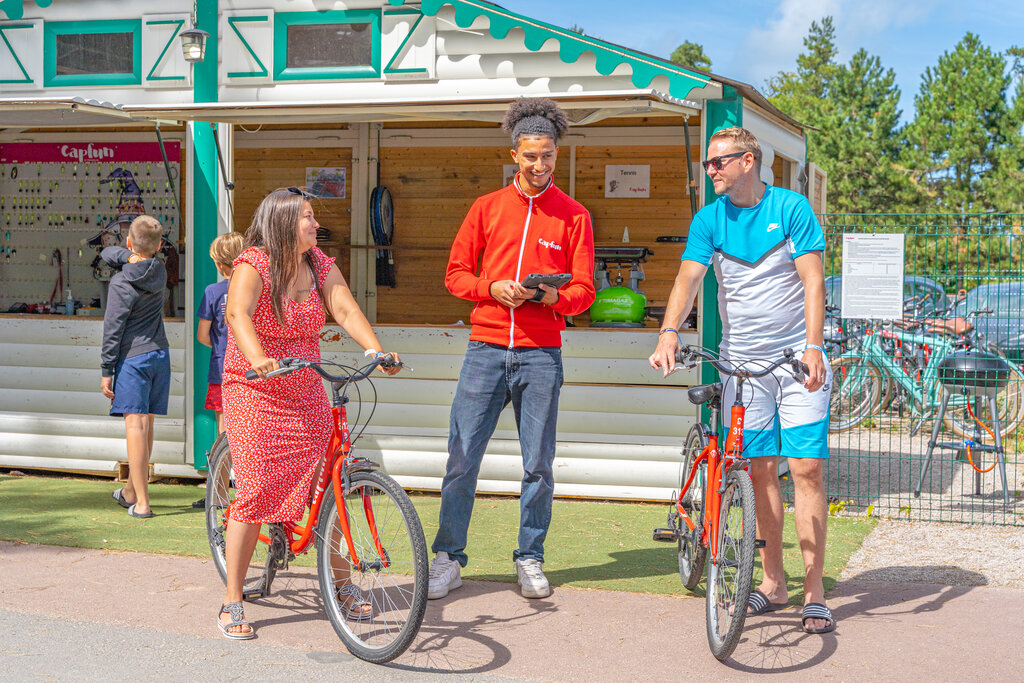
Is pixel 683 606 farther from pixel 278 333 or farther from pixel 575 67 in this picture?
pixel 575 67

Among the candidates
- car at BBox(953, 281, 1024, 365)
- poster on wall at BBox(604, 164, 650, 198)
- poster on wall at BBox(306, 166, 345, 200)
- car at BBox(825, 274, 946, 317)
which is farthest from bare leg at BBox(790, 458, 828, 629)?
poster on wall at BBox(306, 166, 345, 200)

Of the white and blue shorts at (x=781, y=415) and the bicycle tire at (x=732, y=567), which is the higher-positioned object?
the white and blue shorts at (x=781, y=415)

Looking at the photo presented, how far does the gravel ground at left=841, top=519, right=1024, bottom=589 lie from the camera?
5.59 meters

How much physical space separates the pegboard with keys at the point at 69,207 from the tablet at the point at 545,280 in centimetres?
687

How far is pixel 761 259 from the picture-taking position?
4.65 meters

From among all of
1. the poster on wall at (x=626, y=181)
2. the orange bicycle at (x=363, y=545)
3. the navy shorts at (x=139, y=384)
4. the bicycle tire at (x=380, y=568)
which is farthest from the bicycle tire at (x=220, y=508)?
the poster on wall at (x=626, y=181)

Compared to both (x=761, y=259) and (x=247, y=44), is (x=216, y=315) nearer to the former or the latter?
(x=247, y=44)

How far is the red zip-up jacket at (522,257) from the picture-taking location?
4.96 m

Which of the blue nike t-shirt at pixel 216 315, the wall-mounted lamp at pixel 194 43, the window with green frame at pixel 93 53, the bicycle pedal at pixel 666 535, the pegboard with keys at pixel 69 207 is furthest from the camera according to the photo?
the pegboard with keys at pixel 69 207

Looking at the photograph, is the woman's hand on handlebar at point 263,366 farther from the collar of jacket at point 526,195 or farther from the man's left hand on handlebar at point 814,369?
the man's left hand on handlebar at point 814,369

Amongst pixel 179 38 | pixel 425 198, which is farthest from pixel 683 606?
pixel 425 198

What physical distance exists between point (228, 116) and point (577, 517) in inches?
132

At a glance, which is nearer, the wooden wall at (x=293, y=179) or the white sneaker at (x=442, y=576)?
the white sneaker at (x=442, y=576)

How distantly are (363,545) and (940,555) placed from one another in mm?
3452
